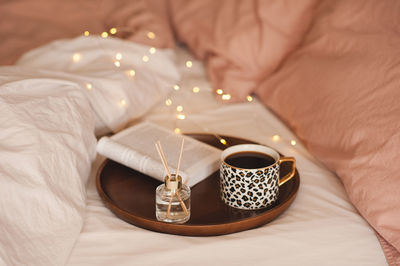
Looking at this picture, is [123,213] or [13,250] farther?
[123,213]

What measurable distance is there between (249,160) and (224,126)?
1.02ft

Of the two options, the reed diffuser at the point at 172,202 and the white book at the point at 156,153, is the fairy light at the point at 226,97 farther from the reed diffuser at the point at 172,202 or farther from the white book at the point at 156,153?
the reed diffuser at the point at 172,202

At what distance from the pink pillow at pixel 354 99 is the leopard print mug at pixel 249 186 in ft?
0.47

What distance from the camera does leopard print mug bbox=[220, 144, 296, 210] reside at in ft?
2.58

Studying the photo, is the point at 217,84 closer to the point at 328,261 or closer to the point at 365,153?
the point at 365,153

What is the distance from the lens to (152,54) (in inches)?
50.3

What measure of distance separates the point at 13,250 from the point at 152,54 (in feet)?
2.36

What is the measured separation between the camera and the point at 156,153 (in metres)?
0.93

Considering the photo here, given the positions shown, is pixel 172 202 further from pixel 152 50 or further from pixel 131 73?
pixel 152 50

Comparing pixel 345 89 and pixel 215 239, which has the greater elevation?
pixel 345 89

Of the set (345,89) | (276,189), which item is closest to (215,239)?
(276,189)

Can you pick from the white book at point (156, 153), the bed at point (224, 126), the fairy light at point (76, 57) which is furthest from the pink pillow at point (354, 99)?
the fairy light at point (76, 57)

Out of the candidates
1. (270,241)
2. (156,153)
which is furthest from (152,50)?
(270,241)

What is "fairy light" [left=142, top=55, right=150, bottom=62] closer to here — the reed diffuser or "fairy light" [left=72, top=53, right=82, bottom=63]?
"fairy light" [left=72, top=53, right=82, bottom=63]
